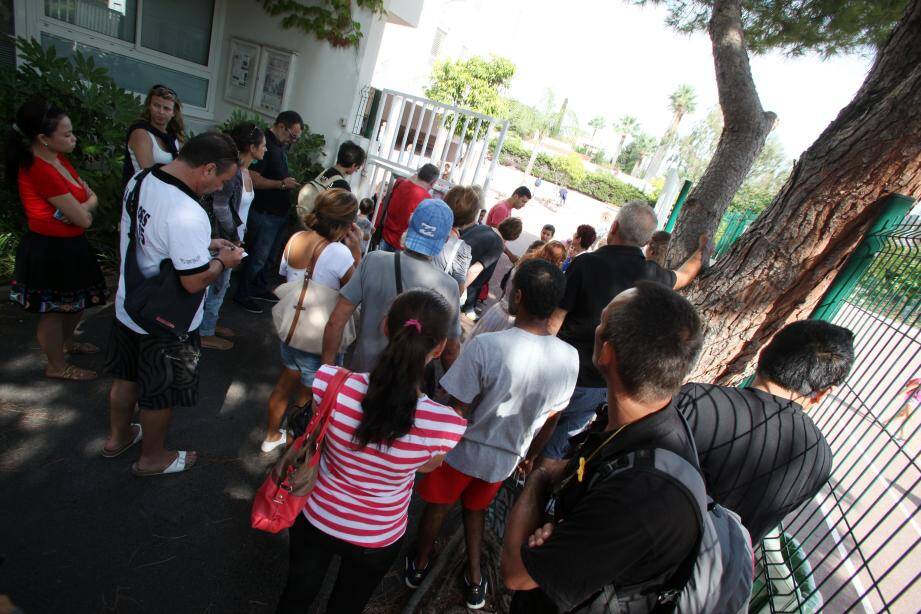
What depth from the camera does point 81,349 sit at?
11.7 feet

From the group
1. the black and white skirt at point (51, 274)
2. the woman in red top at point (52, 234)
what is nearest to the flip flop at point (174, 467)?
the woman in red top at point (52, 234)

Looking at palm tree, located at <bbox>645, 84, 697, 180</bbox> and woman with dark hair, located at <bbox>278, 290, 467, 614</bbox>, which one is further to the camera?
palm tree, located at <bbox>645, 84, 697, 180</bbox>

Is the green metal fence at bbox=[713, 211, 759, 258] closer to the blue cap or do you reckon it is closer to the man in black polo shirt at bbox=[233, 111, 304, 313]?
the blue cap

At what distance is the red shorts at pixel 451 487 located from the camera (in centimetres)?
236

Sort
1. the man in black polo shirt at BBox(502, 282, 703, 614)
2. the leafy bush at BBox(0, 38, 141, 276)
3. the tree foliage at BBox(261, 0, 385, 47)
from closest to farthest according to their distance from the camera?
the man in black polo shirt at BBox(502, 282, 703, 614) → the leafy bush at BBox(0, 38, 141, 276) → the tree foliage at BBox(261, 0, 385, 47)

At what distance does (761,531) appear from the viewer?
1934 millimetres

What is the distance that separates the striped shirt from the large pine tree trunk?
1967 mm

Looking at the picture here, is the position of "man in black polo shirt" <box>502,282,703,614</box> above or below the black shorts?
above

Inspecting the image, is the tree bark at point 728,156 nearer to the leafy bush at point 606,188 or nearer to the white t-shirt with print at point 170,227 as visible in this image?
the white t-shirt with print at point 170,227

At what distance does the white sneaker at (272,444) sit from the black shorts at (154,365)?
742 millimetres

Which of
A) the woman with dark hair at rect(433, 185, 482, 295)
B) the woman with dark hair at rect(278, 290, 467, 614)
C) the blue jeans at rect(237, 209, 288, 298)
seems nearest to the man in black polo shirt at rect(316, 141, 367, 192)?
the blue jeans at rect(237, 209, 288, 298)

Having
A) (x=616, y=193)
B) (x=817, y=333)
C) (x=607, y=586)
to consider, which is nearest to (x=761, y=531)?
(x=817, y=333)

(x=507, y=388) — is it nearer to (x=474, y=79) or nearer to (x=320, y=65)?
(x=320, y=65)

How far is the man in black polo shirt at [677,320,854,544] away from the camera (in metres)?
1.82
